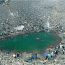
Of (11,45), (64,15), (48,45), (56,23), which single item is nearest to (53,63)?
(48,45)

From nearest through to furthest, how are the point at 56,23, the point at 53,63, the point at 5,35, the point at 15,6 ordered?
the point at 53,63 < the point at 5,35 < the point at 56,23 < the point at 15,6

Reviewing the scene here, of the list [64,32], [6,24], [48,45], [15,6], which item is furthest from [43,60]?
[15,6]

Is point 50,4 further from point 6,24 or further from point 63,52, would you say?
point 63,52

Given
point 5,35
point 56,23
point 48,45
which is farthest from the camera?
point 56,23

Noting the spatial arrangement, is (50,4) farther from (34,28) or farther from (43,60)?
(43,60)

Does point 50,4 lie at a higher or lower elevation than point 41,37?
higher

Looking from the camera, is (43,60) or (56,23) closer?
(43,60)
